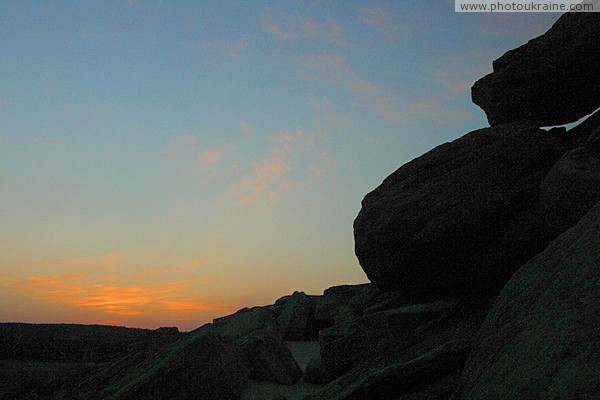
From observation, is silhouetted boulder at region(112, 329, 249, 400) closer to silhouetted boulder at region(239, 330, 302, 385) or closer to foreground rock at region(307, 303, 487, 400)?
silhouetted boulder at region(239, 330, 302, 385)

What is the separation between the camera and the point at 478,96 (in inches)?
462

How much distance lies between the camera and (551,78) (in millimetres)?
10188

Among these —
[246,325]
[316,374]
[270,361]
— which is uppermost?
[246,325]

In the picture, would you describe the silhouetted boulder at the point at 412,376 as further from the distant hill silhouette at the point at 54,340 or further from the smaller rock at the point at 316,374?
the distant hill silhouette at the point at 54,340

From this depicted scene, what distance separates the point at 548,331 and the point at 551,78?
23.8 ft

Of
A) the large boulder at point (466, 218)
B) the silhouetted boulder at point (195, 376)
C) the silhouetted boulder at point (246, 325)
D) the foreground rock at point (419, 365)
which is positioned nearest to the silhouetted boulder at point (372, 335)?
the foreground rock at point (419, 365)

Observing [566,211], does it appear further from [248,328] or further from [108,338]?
[108,338]

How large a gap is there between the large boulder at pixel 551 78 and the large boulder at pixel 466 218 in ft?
3.18

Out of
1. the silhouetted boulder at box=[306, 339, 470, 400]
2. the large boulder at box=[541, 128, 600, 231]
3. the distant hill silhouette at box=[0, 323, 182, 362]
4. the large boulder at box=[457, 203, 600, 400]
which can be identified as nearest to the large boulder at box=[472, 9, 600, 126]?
the large boulder at box=[541, 128, 600, 231]

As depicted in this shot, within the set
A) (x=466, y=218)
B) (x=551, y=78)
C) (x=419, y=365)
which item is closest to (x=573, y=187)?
(x=466, y=218)

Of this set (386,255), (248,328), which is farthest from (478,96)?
(248,328)

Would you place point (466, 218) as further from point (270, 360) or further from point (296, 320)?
point (296, 320)

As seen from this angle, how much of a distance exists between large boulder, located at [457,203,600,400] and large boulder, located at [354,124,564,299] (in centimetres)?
304

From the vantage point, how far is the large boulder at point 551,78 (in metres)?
9.82
